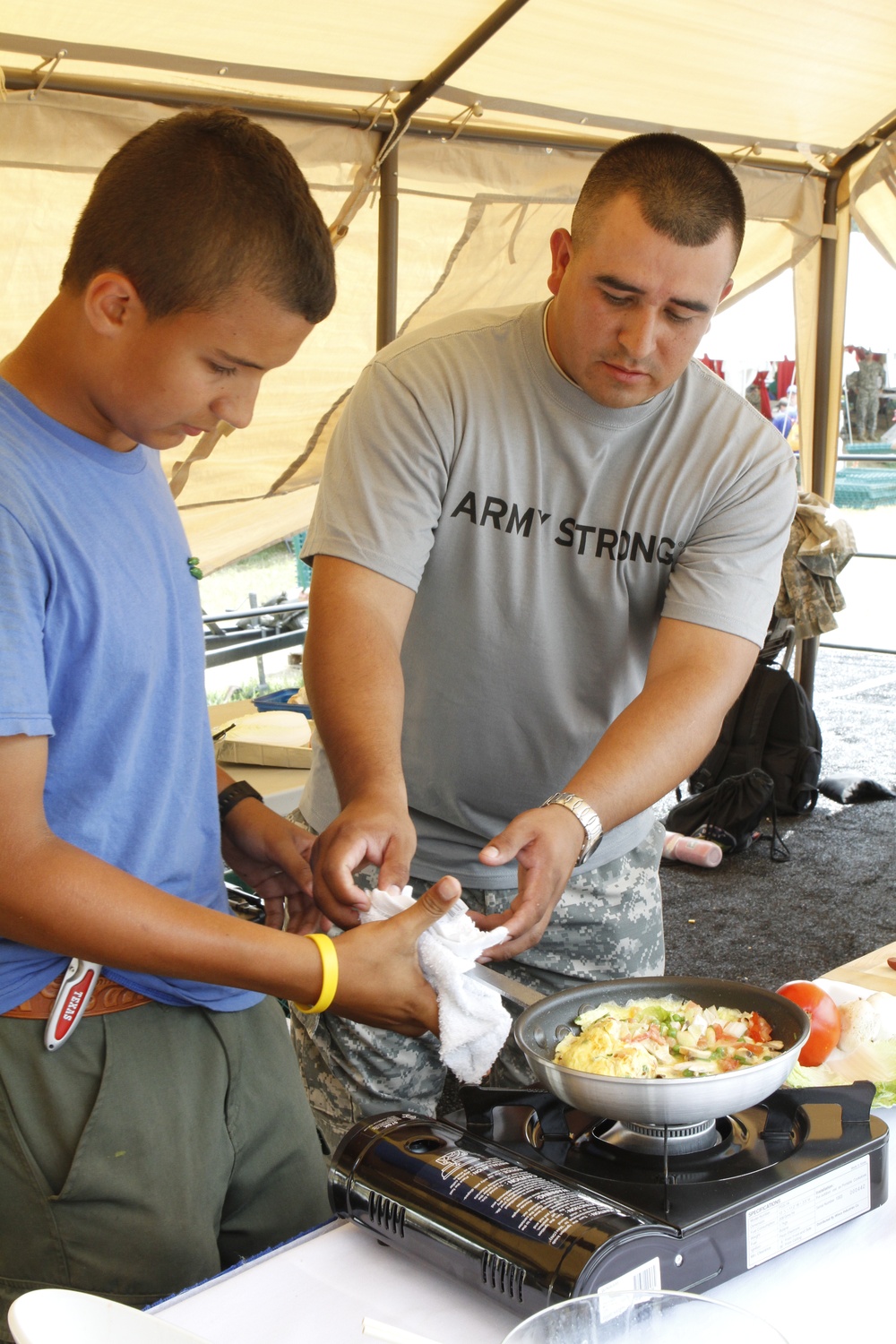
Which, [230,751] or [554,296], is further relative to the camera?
[230,751]

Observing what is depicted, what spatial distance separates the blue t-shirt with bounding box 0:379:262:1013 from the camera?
1.02 meters

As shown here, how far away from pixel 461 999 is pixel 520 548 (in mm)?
748

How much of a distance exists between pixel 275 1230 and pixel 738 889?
3331mm

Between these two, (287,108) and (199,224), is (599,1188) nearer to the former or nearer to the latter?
(199,224)

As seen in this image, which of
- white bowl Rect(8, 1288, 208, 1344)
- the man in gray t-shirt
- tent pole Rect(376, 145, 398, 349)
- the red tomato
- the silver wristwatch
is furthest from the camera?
tent pole Rect(376, 145, 398, 349)

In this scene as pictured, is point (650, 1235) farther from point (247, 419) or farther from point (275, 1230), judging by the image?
point (247, 419)

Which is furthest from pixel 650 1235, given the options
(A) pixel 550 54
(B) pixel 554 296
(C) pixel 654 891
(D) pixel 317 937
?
→ (A) pixel 550 54

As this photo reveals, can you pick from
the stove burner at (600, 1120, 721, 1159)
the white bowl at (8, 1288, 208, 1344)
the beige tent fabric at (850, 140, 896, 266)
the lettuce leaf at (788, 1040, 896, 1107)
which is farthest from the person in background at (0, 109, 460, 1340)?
the beige tent fabric at (850, 140, 896, 266)

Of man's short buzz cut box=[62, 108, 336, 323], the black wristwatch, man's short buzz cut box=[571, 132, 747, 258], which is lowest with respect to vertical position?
the black wristwatch

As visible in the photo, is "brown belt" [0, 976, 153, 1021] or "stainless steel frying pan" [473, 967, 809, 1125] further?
"brown belt" [0, 976, 153, 1021]

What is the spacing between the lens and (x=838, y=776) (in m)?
5.37

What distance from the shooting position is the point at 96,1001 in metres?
1.15

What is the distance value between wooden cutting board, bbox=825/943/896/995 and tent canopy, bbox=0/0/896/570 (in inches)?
99.4

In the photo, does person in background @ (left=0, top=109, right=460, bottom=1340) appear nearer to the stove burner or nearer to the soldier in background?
the stove burner
